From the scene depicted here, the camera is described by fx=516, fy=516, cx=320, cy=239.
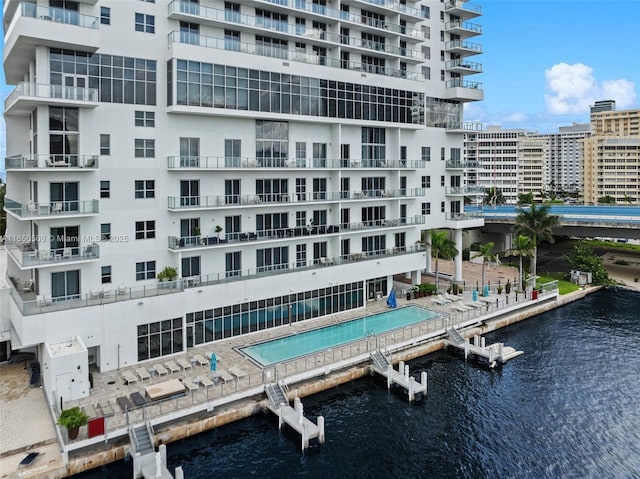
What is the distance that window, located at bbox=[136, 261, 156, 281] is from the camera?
34.5 metres

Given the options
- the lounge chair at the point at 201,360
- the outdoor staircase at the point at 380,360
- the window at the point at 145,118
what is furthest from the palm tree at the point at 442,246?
the window at the point at 145,118

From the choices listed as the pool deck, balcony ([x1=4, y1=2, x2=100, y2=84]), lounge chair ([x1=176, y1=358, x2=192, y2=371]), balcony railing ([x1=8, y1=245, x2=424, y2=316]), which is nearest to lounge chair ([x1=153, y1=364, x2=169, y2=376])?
the pool deck

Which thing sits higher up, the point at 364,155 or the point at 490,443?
the point at 364,155

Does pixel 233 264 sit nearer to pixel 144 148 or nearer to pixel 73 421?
pixel 144 148

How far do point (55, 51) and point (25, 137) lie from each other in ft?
31.2

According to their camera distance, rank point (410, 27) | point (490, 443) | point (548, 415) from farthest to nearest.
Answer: point (410, 27) < point (548, 415) < point (490, 443)

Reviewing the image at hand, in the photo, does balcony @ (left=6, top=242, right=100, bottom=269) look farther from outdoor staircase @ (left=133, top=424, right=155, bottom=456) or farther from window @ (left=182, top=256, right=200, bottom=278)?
outdoor staircase @ (left=133, top=424, right=155, bottom=456)

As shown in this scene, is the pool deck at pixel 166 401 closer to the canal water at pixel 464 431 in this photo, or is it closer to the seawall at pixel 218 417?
the seawall at pixel 218 417

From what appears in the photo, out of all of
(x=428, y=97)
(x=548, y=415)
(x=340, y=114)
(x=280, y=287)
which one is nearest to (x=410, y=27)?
(x=428, y=97)

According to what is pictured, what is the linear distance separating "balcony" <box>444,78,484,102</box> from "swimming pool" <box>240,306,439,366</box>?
75.4 ft

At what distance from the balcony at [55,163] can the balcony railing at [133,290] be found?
7.65m

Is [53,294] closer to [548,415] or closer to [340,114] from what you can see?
[340,114]

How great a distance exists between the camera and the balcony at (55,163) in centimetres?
3036

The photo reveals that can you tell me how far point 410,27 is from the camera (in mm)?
50312
